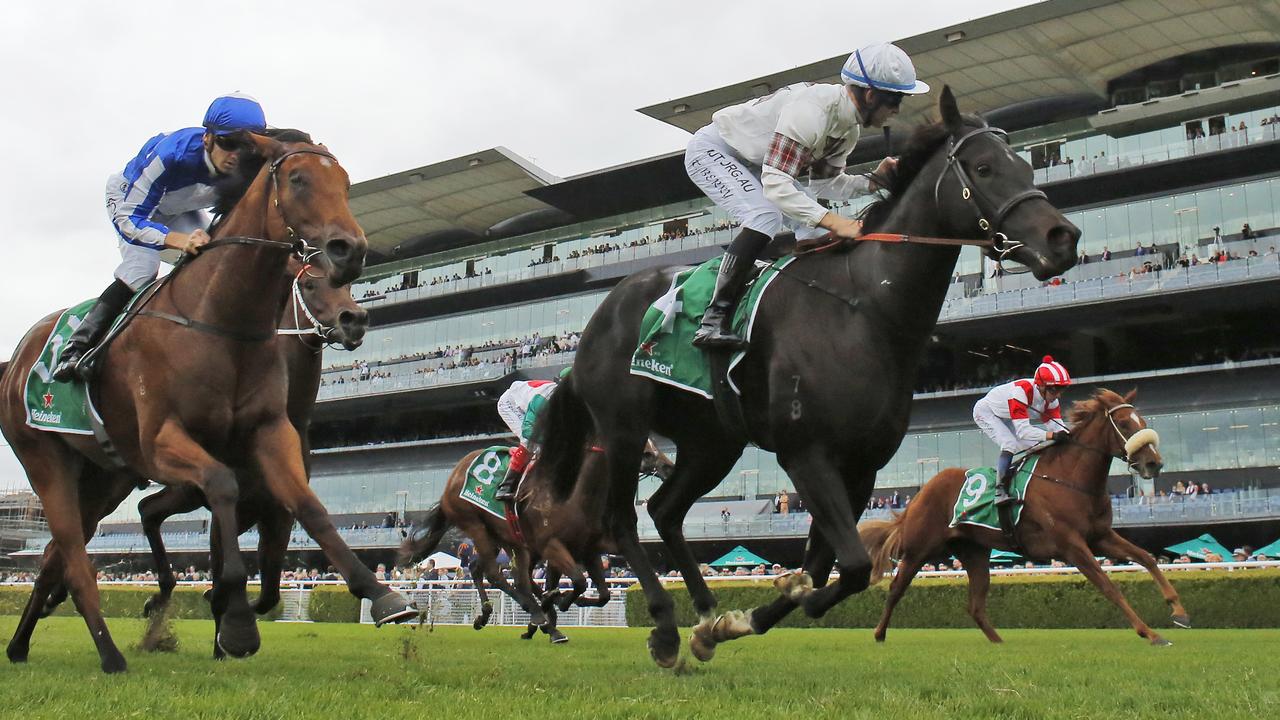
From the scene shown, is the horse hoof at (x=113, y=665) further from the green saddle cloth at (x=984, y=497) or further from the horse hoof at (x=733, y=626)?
the green saddle cloth at (x=984, y=497)

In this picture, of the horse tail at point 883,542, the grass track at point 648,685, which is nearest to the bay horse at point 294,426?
the grass track at point 648,685

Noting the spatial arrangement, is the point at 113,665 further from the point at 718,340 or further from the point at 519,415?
the point at 519,415

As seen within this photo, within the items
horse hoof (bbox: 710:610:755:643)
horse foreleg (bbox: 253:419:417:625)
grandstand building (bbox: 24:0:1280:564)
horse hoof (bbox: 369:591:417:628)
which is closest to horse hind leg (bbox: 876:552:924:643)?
horse hoof (bbox: 710:610:755:643)

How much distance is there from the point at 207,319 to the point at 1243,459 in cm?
3145

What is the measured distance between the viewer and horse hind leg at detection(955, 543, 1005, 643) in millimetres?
10656

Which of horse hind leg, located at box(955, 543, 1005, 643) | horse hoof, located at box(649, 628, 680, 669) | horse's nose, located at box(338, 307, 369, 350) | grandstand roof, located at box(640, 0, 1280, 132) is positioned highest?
grandstand roof, located at box(640, 0, 1280, 132)

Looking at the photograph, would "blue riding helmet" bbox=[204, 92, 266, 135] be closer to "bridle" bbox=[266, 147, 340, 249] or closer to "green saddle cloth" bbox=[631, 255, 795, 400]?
"bridle" bbox=[266, 147, 340, 249]

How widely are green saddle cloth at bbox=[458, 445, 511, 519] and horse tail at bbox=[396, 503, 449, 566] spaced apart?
0.50m

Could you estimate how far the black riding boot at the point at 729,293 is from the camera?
18.7 feet

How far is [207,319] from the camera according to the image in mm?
5410

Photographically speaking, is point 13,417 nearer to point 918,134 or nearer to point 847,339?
point 847,339

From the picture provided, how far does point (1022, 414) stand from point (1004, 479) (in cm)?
68

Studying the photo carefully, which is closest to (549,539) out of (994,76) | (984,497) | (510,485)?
(510,485)

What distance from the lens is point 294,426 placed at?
7211 millimetres
